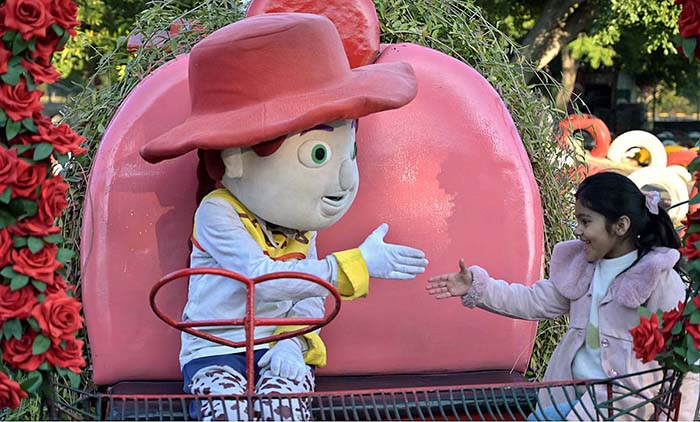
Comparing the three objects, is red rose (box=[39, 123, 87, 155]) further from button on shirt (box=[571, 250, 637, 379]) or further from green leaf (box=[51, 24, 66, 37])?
button on shirt (box=[571, 250, 637, 379])

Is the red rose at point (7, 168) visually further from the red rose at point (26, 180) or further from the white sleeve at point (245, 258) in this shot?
the white sleeve at point (245, 258)

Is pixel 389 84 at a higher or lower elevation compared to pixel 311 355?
higher

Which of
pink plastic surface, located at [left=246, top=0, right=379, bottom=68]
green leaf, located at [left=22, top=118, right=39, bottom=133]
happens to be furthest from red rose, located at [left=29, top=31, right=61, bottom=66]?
pink plastic surface, located at [left=246, top=0, right=379, bottom=68]

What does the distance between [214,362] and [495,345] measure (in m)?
0.93

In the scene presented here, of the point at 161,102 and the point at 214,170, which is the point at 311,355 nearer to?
the point at 214,170

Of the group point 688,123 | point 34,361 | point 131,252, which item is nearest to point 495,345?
point 131,252

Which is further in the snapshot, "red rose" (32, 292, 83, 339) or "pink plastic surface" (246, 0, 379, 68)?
"pink plastic surface" (246, 0, 379, 68)

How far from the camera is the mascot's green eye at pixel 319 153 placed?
8.79 feet

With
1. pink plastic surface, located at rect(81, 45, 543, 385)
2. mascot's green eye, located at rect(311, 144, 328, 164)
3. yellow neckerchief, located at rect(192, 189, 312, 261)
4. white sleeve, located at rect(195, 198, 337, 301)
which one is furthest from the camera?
pink plastic surface, located at rect(81, 45, 543, 385)

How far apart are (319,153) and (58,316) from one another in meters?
0.87

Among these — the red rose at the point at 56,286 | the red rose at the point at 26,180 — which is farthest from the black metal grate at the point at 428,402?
the red rose at the point at 26,180

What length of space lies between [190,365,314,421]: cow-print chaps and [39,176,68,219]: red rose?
0.59 meters

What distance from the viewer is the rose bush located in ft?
6.60

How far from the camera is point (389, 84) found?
265 cm
